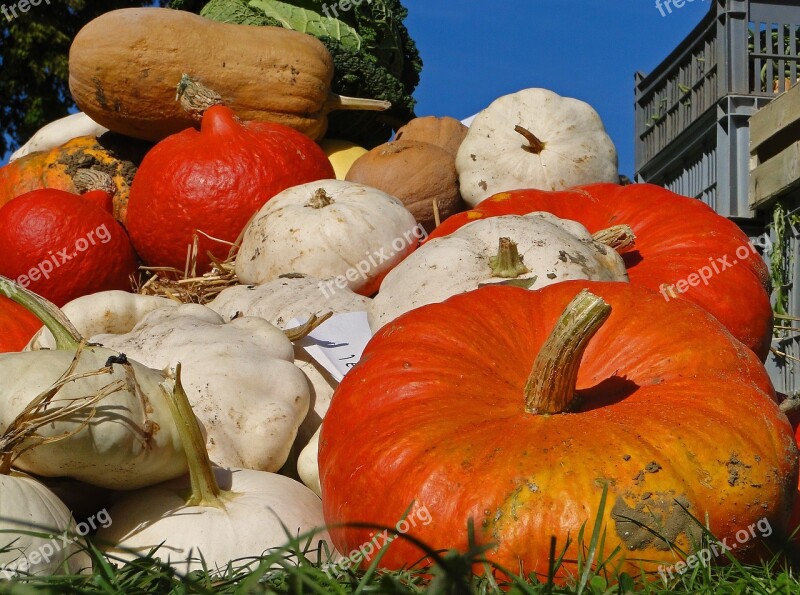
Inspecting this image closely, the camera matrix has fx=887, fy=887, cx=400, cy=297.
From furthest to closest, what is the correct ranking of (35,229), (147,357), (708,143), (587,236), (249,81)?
(708,143), (249,81), (35,229), (587,236), (147,357)

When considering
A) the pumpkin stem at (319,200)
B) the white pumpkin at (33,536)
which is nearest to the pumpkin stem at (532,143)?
the pumpkin stem at (319,200)

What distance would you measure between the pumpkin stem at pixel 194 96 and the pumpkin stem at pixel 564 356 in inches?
103

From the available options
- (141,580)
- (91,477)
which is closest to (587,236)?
(91,477)

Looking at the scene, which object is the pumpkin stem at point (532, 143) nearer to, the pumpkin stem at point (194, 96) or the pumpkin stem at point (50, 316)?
the pumpkin stem at point (194, 96)

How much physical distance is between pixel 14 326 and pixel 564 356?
2.18m

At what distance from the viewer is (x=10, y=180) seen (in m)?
4.45

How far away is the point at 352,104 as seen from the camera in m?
4.60

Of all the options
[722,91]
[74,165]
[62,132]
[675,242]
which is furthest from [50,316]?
[722,91]

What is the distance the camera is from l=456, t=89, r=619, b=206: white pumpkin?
12.6ft

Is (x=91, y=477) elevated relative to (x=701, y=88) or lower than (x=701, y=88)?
lower

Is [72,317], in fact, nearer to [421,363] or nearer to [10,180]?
[421,363]

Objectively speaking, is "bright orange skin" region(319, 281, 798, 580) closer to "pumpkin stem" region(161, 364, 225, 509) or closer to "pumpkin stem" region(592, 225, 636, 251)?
"pumpkin stem" region(161, 364, 225, 509)

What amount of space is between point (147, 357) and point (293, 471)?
512 mm

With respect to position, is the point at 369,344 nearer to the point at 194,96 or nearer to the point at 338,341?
the point at 338,341
